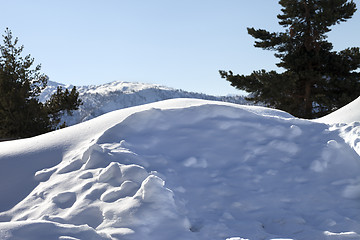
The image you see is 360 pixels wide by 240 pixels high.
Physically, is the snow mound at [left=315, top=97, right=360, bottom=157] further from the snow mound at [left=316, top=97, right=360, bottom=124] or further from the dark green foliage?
the dark green foliage

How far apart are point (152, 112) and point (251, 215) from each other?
232 cm

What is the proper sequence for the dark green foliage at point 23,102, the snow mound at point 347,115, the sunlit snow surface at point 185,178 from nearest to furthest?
the sunlit snow surface at point 185,178 < the snow mound at point 347,115 < the dark green foliage at point 23,102

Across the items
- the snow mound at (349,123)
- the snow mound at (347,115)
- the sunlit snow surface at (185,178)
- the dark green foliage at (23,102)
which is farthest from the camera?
the dark green foliage at (23,102)

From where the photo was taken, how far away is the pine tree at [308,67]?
60.0ft

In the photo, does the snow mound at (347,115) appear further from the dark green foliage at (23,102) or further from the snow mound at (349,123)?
the dark green foliage at (23,102)

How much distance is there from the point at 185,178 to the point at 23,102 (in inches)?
621

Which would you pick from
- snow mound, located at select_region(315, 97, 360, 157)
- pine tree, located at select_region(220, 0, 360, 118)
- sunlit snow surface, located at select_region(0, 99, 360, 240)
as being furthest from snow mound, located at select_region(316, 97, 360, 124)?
pine tree, located at select_region(220, 0, 360, 118)

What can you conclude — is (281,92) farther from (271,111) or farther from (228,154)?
(228,154)

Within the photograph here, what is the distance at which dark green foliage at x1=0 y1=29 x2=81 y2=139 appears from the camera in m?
17.0

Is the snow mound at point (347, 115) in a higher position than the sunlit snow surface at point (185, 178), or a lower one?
higher

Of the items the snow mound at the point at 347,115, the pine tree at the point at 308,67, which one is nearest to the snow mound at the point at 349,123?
the snow mound at the point at 347,115

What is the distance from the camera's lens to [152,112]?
541cm

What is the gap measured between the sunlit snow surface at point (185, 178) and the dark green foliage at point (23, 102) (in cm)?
1245

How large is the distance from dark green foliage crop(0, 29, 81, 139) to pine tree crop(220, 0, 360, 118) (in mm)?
9340
